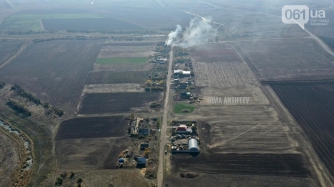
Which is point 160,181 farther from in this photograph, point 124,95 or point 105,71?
point 105,71

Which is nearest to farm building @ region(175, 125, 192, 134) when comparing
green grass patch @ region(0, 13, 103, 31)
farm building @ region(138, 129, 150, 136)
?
farm building @ region(138, 129, 150, 136)

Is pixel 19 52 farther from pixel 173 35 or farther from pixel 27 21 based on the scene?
pixel 27 21

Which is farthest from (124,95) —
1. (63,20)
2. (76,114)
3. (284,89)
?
(63,20)

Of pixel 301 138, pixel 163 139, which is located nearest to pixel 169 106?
pixel 163 139

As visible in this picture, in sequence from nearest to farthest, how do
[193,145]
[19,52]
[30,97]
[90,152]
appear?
1. [193,145]
2. [90,152]
3. [30,97]
4. [19,52]

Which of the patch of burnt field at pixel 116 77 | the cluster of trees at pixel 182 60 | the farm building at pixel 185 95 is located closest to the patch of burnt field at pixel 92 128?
the farm building at pixel 185 95
